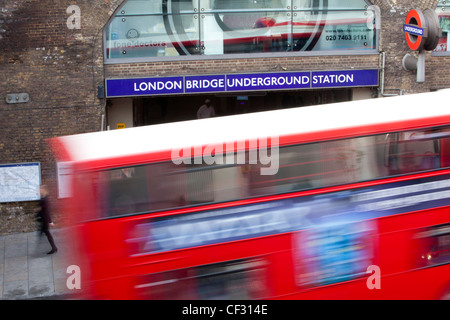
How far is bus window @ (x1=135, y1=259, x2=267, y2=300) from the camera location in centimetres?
533

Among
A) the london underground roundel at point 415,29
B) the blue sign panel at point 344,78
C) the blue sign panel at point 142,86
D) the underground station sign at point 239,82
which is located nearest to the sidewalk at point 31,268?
the blue sign panel at point 142,86

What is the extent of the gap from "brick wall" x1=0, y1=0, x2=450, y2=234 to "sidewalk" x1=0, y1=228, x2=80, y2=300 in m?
0.80

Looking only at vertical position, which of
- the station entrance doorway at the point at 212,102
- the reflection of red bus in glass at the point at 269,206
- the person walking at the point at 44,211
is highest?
the station entrance doorway at the point at 212,102

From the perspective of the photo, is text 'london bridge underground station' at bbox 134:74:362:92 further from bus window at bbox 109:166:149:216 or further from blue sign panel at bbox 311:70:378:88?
bus window at bbox 109:166:149:216

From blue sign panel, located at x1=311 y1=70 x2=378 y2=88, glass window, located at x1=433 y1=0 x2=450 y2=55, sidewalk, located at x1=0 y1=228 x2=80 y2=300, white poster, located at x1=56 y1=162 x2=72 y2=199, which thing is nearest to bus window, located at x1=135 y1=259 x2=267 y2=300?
white poster, located at x1=56 y1=162 x2=72 y2=199

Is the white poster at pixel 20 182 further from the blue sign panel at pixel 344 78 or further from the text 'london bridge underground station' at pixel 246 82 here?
the blue sign panel at pixel 344 78

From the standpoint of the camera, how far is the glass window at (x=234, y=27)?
39.1 feet

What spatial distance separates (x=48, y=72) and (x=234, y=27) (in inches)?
173

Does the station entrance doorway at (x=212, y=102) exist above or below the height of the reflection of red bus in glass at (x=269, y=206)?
above

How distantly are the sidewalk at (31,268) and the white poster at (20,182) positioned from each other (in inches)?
35.4

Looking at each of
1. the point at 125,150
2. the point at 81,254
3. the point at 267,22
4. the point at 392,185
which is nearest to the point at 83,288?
the point at 81,254

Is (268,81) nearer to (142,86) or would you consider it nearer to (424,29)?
(142,86)

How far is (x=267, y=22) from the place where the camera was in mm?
12258

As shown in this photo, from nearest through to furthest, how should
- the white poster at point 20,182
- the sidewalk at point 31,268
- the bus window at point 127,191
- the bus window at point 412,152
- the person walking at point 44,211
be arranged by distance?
1. the bus window at point 127,191
2. the bus window at point 412,152
3. the sidewalk at point 31,268
4. the person walking at point 44,211
5. the white poster at point 20,182
